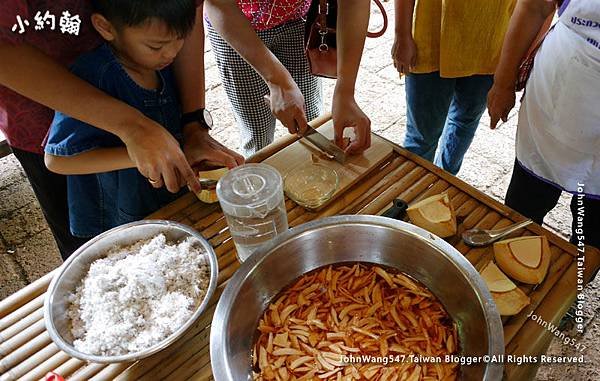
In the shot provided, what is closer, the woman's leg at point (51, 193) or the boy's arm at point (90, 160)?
the boy's arm at point (90, 160)

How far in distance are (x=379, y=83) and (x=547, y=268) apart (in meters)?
2.08

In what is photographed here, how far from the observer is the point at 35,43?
3.27 feet

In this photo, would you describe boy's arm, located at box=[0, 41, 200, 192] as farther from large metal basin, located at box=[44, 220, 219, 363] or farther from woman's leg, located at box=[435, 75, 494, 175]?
woman's leg, located at box=[435, 75, 494, 175]

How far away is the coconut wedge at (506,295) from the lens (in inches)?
34.3

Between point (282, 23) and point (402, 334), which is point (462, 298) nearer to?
point (402, 334)

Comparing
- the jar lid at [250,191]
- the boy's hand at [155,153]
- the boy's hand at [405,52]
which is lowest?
the boy's hand at [405,52]

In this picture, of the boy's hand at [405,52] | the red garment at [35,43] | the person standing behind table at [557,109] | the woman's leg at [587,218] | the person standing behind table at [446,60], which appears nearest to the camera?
the red garment at [35,43]

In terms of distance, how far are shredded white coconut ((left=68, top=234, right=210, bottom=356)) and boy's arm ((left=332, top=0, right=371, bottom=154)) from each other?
522 millimetres

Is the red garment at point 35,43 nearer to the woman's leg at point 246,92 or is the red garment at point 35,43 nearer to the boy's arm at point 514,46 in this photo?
the woman's leg at point 246,92

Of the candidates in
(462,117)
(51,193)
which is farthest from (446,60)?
(51,193)

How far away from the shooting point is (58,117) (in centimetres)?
103

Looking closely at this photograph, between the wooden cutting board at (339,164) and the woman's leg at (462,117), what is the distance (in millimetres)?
599

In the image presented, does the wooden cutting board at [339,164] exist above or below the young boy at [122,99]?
below

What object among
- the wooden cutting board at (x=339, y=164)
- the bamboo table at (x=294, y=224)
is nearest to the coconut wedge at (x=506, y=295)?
the bamboo table at (x=294, y=224)
